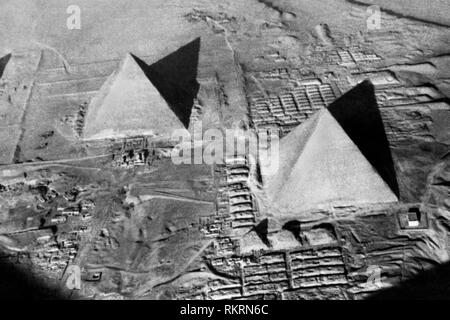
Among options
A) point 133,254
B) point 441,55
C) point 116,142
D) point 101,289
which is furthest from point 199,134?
point 441,55

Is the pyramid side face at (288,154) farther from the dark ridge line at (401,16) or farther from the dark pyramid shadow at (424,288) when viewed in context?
the dark ridge line at (401,16)

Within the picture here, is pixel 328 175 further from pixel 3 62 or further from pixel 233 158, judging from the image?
pixel 3 62

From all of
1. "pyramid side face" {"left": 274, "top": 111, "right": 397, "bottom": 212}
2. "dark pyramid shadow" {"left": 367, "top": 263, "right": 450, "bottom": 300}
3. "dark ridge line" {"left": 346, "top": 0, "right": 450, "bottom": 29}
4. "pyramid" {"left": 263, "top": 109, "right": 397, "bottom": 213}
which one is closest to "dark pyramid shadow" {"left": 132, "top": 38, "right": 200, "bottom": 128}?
"pyramid" {"left": 263, "top": 109, "right": 397, "bottom": 213}

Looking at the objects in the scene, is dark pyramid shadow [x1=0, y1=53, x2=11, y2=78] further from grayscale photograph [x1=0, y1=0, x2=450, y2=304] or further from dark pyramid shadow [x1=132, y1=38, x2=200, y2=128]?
dark pyramid shadow [x1=132, y1=38, x2=200, y2=128]

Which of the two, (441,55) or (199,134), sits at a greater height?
(441,55)

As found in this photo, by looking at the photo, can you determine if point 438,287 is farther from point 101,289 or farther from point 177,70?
point 177,70

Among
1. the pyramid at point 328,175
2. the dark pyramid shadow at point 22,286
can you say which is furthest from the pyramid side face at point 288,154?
the dark pyramid shadow at point 22,286
